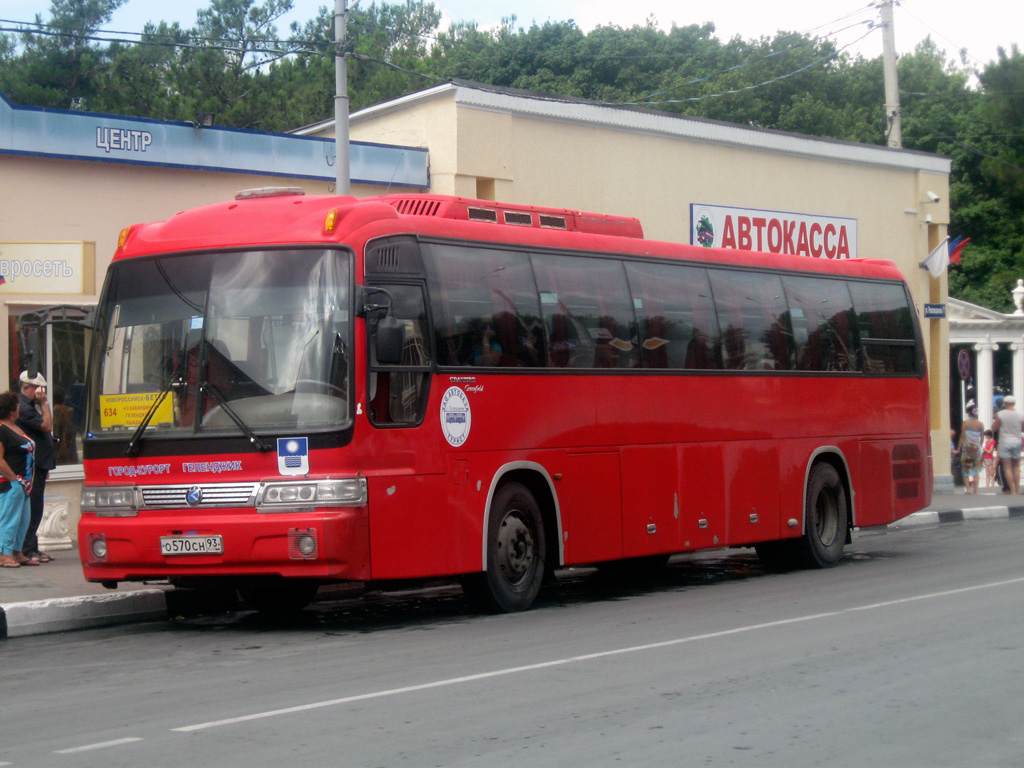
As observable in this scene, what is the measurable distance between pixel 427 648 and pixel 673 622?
2.23 meters

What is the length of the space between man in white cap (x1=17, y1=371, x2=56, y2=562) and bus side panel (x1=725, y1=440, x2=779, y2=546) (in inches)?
279

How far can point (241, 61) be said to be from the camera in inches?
1906

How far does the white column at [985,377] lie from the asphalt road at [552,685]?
23664mm

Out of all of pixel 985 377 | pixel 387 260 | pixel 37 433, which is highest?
pixel 387 260

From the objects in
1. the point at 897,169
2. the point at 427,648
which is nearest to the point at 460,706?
the point at 427,648

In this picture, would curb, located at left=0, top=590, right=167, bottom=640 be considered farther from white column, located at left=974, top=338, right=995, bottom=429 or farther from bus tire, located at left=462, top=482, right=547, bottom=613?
white column, located at left=974, top=338, right=995, bottom=429

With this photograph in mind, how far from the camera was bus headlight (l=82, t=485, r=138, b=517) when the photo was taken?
33.7ft

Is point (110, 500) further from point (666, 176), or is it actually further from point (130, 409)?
point (666, 176)

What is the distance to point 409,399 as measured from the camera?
1044 cm

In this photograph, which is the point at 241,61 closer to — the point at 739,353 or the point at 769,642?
the point at 739,353

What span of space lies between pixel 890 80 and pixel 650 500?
1755 cm

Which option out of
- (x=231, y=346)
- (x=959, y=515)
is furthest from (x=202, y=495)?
(x=959, y=515)

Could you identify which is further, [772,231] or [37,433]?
[772,231]

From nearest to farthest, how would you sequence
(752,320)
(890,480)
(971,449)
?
(752,320) → (890,480) → (971,449)
